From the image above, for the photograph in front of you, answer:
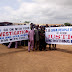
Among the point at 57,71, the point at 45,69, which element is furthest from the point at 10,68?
the point at 57,71

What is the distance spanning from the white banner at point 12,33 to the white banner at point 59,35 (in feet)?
5.84

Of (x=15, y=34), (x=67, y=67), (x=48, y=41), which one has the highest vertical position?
(x=15, y=34)

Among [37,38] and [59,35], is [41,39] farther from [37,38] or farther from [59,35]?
[59,35]

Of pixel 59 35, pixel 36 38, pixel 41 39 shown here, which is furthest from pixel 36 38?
pixel 59 35

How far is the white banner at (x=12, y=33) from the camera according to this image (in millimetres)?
7805

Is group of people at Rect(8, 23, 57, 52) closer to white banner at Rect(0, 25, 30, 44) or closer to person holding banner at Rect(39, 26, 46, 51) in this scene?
person holding banner at Rect(39, 26, 46, 51)

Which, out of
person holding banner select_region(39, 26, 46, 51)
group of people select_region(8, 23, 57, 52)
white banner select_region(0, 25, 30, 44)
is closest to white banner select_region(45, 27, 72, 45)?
person holding banner select_region(39, 26, 46, 51)

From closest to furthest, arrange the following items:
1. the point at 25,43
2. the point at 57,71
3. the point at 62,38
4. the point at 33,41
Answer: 1. the point at 57,71
2. the point at 62,38
3. the point at 33,41
4. the point at 25,43

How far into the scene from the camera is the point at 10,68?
4.70 metres

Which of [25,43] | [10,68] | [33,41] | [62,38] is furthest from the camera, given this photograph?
[25,43]

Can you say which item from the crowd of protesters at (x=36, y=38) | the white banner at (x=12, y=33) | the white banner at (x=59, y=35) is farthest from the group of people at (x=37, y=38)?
the white banner at (x=12, y=33)

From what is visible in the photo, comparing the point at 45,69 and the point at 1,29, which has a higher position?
the point at 1,29

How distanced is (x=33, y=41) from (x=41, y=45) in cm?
71

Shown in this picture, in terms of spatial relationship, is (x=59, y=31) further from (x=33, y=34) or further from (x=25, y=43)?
(x=25, y=43)
